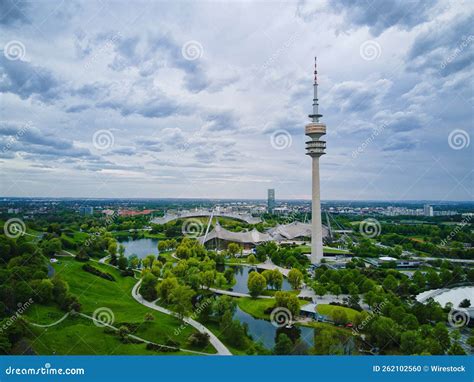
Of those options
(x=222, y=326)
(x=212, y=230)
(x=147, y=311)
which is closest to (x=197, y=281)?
(x=147, y=311)

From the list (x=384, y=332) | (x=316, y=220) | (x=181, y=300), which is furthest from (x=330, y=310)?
(x=316, y=220)

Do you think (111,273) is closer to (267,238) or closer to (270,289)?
(270,289)

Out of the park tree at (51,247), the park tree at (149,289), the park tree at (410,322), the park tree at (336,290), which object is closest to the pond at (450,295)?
the park tree at (336,290)

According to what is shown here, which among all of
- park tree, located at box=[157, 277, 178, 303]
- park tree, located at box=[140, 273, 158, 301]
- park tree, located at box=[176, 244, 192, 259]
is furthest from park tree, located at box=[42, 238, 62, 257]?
park tree, located at box=[176, 244, 192, 259]

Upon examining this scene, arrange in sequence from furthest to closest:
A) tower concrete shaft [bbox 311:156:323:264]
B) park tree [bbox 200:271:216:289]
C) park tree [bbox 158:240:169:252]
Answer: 1. park tree [bbox 158:240:169:252]
2. tower concrete shaft [bbox 311:156:323:264]
3. park tree [bbox 200:271:216:289]

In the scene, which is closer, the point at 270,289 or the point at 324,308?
the point at 324,308

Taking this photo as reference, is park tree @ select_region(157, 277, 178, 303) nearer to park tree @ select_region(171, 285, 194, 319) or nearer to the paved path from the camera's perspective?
the paved path
